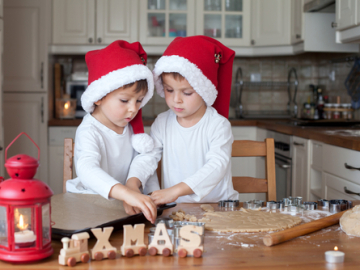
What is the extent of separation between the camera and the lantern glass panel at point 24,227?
64cm

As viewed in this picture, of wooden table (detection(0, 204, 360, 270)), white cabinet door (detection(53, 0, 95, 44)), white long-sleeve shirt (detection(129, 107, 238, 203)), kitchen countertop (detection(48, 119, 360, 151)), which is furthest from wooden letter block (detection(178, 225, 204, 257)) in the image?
white cabinet door (detection(53, 0, 95, 44))

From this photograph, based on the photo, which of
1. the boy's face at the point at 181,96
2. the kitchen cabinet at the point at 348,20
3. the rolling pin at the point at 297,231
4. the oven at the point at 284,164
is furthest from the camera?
the oven at the point at 284,164

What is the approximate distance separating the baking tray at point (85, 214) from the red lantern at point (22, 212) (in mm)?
98

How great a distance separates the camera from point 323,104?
3.24 metres

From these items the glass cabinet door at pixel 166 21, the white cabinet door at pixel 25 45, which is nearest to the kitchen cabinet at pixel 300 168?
the glass cabinet door at pixel 166 21

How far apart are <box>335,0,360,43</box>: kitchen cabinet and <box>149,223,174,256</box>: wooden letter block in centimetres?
207

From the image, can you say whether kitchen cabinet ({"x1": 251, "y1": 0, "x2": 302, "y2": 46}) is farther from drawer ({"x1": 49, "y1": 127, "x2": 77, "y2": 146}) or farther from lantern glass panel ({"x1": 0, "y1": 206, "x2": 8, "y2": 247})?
lantern glass panel ({"x1": 0, "y1": 206, "x2": 8, "y2": 247})

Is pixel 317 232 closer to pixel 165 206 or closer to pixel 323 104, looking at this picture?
pixel 165 206

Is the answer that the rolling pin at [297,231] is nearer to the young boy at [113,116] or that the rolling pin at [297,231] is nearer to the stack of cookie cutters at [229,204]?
the stack of cookie cutters at [229,204]

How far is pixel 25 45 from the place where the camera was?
10.4ft

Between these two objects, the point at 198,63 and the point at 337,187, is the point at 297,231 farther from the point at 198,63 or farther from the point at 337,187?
the point at 337,187

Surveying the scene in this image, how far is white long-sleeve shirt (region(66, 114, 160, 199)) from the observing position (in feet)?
3.46

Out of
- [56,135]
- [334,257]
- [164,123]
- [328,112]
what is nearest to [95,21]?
[56,135]

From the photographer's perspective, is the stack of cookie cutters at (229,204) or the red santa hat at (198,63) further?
the red santa hat at (198,63)
